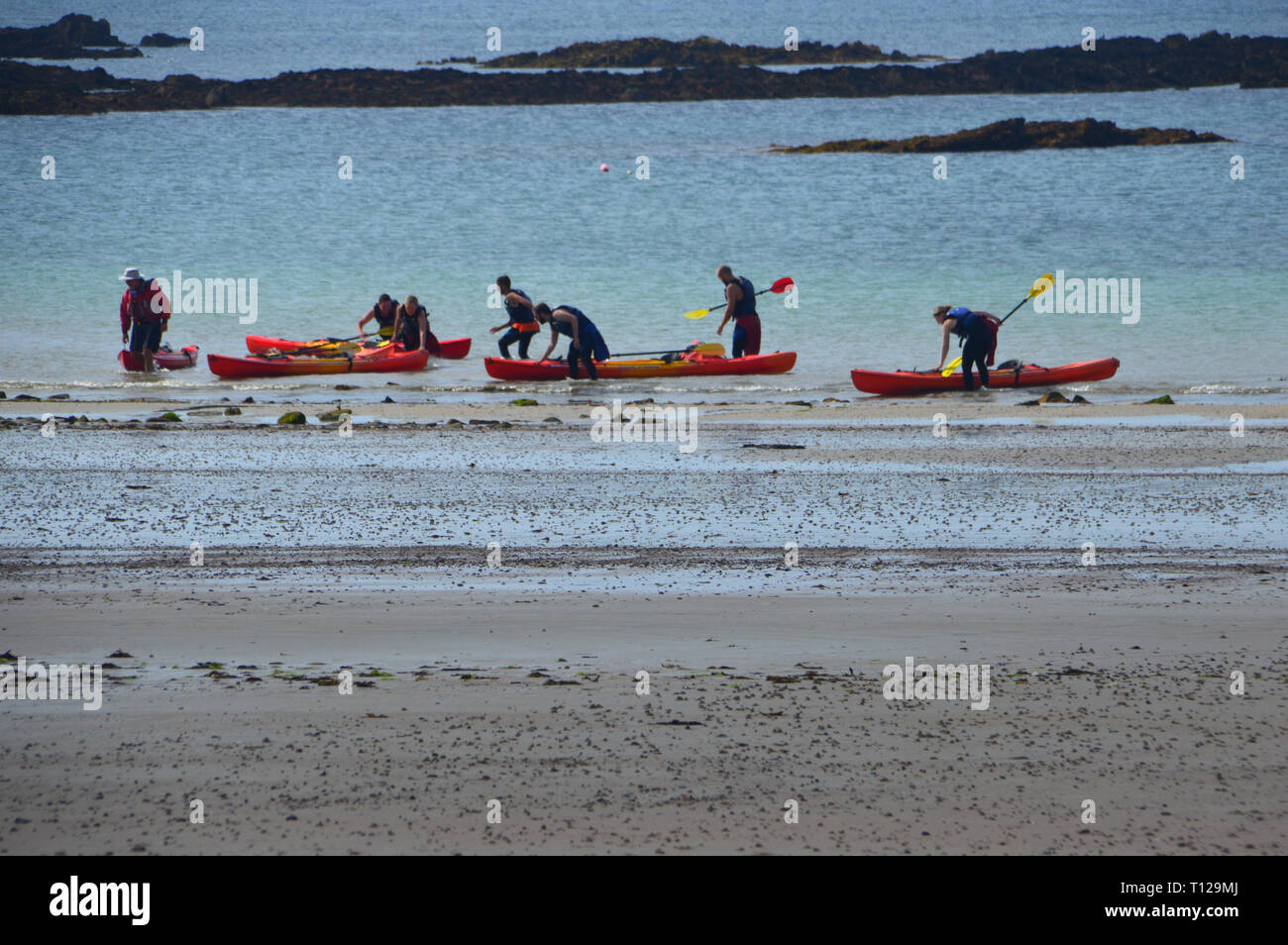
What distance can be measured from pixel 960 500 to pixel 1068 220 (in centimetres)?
3812

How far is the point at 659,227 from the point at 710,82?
36.3m

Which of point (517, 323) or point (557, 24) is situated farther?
point (557, 24)

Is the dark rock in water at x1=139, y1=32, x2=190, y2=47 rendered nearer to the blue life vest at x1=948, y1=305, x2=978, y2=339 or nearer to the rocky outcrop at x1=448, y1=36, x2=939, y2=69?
the rocky outcrop at x1=448, y1=36, x2=939, y2=69

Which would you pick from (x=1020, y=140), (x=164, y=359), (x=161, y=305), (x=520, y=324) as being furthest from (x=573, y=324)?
(x=1020, y=140)

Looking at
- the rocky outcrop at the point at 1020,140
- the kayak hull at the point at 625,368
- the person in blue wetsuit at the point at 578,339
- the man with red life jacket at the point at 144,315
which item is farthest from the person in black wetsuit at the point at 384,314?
the rocky outcrop at the point at 1020,140

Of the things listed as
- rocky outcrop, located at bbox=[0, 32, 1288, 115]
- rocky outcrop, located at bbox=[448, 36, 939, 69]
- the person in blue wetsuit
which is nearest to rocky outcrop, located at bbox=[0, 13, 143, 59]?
rocky outcrop, located at bbox=[0, 32, 1288, 115]

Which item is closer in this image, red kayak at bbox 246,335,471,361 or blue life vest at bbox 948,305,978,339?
blue life vest at bbox 948,305,978,339

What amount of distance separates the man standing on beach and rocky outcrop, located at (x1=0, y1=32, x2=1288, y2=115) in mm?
57859

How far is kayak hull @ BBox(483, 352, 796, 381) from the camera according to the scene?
20156 mm

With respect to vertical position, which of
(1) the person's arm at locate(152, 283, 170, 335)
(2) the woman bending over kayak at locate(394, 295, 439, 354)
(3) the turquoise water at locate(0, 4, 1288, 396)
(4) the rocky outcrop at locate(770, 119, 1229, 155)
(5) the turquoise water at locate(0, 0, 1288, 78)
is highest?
(5) the turquoise water at locate(0, 0, 1288, 78)

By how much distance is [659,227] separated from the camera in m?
45.1

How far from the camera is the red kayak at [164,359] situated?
70.9 feet

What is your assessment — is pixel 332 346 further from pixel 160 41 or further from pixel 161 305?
pixel 160 41

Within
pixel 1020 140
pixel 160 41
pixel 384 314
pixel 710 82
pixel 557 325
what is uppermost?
pixel 160 41
